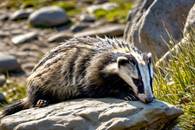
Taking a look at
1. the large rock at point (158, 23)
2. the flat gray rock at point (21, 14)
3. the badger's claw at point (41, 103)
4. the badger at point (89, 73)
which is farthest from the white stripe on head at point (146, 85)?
the flat gray rock at point (21, 14)

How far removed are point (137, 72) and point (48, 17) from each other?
9.54 m

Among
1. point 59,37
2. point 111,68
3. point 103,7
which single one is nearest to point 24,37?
point 59,37

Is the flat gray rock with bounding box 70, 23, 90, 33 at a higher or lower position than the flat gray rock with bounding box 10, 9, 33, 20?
lower

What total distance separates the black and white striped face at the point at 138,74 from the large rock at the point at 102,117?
10 cm

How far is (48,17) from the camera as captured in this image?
1619cm

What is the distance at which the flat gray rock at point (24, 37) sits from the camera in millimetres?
15219

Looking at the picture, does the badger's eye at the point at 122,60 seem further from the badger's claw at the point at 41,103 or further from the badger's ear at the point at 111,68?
the badger's claw at the point at 41,103

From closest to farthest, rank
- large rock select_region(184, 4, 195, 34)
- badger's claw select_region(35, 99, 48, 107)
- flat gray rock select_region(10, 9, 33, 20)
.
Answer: badger's claw select_region(35, 99, 48, 107)
large rock select_region(184, 4, 195, 34)
flat gray rock select_region(10, 9, 33, 20)

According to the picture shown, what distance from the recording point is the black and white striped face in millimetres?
6675

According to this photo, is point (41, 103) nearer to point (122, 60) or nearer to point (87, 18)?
point (122, 60)

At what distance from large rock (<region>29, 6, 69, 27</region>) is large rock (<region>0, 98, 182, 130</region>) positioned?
30.5 ft

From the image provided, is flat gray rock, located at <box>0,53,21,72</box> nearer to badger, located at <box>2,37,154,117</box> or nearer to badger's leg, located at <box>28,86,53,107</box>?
badger, located at <box>2,37,154,117</box>

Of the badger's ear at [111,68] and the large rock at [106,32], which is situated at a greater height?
the large rock at [106,32]

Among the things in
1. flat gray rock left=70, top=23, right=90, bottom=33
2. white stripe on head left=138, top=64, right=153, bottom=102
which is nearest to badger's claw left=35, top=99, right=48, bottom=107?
white stripe on head left=138, top=64, right=153, bottom=102
